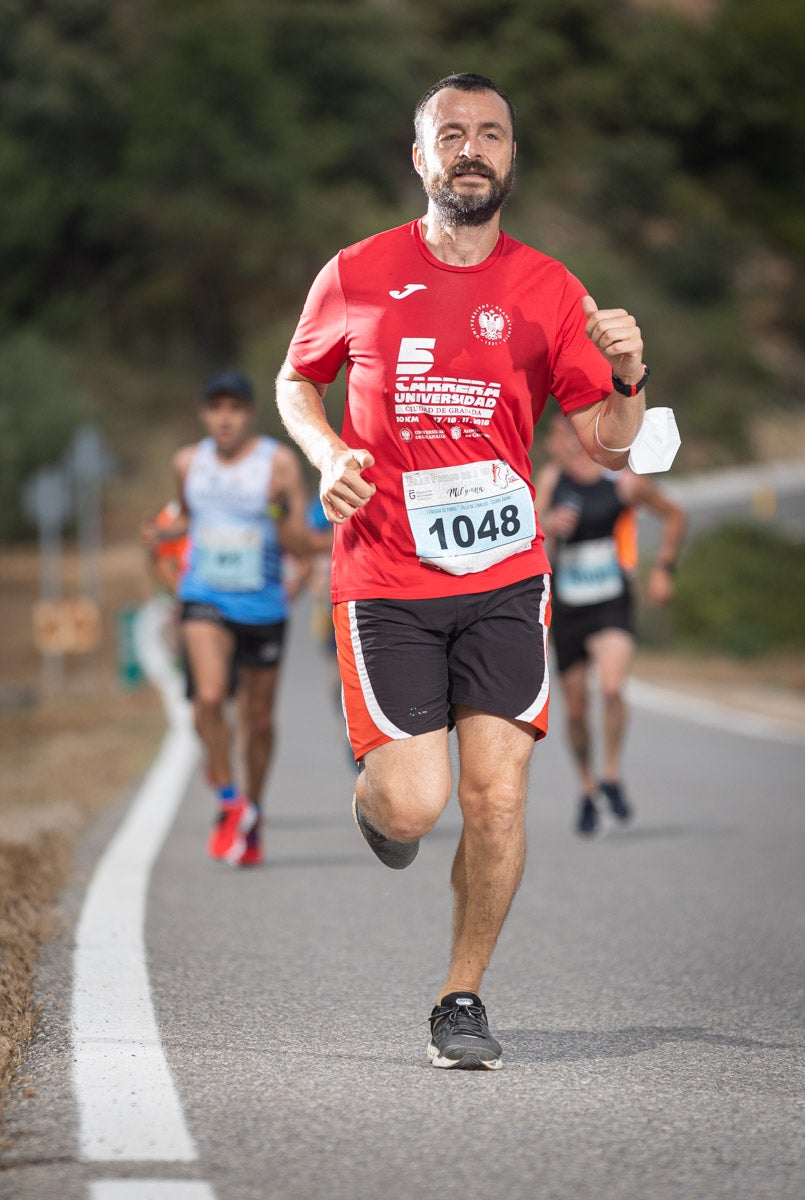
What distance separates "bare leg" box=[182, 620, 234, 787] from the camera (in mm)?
8562

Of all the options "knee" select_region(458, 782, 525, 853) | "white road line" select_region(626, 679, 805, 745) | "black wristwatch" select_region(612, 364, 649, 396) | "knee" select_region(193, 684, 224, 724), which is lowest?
"white road line" select_region(626, 679, 805, 745)

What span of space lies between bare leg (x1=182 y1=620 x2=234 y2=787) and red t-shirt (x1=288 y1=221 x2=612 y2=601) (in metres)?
3.81

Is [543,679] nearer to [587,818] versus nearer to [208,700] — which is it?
[208,700]

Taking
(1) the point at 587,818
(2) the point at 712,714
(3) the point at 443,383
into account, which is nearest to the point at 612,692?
(1) the point at 587,818

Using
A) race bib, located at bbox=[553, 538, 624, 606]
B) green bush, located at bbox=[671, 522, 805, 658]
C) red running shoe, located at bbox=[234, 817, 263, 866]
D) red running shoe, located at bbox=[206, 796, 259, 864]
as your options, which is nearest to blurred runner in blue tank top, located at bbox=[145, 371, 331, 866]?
red running shoe, located at bbox=[206, 796, 259, 864]

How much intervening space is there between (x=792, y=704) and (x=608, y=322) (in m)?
15.4

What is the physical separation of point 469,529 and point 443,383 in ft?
1.21

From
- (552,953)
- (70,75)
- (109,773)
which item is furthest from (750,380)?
(552,953)

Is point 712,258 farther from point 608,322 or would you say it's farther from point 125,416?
point 608,322

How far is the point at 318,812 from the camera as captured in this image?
1040 centimetres

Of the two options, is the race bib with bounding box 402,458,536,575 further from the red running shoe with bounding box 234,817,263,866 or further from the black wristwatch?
the red running shoe with bounding box 234,817,263,866

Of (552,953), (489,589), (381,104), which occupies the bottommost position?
(552,953)

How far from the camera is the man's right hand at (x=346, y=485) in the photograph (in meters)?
4.39

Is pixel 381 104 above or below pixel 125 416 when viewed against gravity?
above
